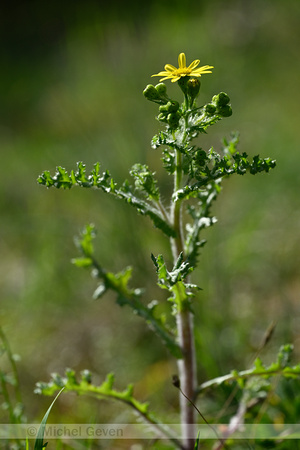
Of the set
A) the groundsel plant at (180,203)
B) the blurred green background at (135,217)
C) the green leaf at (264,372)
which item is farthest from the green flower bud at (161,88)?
the blurred green background at (135,217)

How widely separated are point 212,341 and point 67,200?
2.55 m

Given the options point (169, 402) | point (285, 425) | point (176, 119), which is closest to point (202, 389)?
point (285, 425)

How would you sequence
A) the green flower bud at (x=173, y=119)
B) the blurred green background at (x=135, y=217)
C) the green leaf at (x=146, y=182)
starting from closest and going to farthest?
the green flower bud at (x=173, y=119) → the green leaf at (x=146, y=182) → the blurred green background at (x=135, y=217)

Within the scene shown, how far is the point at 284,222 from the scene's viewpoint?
3.75 m

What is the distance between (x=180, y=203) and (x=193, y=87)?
1.23 ft

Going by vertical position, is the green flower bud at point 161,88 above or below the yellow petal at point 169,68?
below

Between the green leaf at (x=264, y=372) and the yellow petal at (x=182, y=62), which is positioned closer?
the yellow petal at (x=182, y=62)

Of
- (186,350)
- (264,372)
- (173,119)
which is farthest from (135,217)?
(173,119)

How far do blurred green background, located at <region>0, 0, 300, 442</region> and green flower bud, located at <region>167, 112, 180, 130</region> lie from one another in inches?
45.3

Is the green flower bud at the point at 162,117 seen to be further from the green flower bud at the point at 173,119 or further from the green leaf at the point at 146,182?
the green leaf at the point at 146,182

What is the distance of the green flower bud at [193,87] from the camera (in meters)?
1.51

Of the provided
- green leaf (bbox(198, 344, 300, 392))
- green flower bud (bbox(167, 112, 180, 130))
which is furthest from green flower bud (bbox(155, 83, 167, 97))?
green leaf (bbox(198, 344, 300, 392))

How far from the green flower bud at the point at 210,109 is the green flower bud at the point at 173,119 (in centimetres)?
9

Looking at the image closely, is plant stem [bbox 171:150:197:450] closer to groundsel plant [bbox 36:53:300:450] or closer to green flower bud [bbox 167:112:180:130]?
groundsel plant [bbox 36:53:300:450]
